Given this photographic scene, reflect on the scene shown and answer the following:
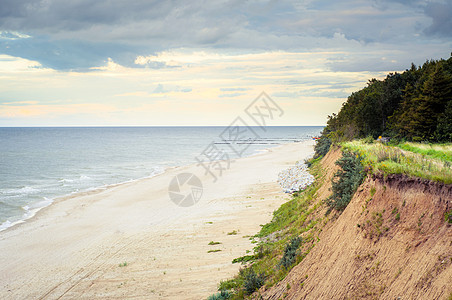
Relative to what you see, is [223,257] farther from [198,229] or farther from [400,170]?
[400,170]

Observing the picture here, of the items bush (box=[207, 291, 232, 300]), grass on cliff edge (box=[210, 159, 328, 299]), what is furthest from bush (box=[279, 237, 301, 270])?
bush (box=[207, 291, 232, 300])

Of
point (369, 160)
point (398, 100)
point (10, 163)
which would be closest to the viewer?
point (369, 160)

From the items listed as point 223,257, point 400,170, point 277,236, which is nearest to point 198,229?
point 223,257

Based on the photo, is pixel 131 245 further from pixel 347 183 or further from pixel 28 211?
pixel 28 211

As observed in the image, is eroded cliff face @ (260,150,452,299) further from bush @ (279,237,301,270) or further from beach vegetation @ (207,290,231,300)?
beach vegetation @ (207,290,231,300)

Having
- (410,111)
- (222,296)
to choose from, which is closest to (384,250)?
(222,296)

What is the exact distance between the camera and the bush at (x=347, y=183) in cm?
1269

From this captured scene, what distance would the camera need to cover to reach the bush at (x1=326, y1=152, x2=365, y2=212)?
12.7 metres

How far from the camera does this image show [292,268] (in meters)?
11.5

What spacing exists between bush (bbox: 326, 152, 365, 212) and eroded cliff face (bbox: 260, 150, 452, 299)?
1.06 meters

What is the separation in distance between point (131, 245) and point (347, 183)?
14.3 metres

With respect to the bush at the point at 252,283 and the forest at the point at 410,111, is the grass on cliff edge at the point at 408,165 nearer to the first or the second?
the bush at the point at 252,283

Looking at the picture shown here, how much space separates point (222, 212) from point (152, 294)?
12.8 meters

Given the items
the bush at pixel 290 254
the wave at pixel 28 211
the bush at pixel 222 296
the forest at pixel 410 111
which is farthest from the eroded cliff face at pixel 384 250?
the wave at pixel 28 211
